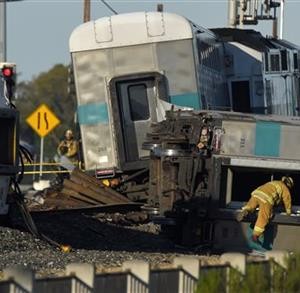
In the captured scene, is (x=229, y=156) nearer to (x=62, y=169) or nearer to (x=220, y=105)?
(x=220, y=105)

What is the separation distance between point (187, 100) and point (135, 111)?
3.40ft

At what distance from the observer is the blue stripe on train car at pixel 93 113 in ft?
85.9

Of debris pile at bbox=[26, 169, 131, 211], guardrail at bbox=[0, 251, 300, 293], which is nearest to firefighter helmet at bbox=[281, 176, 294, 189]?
debris pile at bbox=[26, 169, 131, 211]

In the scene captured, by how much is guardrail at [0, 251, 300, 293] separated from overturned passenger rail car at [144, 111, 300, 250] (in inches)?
352

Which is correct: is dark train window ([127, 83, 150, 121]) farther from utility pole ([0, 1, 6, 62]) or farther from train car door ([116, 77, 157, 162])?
utility pole ([0, 1, 6, 62])

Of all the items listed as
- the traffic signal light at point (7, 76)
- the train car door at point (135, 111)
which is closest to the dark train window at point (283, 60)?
the train car door at point (135, 111)

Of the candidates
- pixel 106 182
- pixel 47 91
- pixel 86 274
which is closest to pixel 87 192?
pixel 106 182

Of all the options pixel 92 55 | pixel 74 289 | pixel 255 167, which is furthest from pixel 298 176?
pixel 74 289

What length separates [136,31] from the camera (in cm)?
2567

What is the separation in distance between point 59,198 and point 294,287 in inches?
601

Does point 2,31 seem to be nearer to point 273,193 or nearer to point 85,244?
point 85,244

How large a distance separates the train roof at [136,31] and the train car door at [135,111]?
77cm

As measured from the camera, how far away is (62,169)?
34969mm

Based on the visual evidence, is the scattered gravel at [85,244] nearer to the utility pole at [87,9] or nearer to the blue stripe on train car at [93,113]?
the blue stripe on train car at [93,113]
